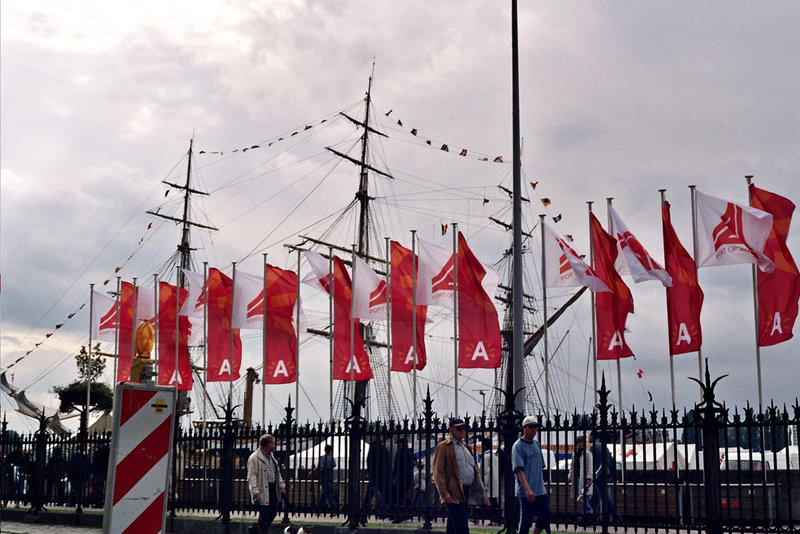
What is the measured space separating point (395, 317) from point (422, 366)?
78.7 inches

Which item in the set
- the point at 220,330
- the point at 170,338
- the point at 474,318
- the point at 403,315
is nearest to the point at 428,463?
the point at 474,318

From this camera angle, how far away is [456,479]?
12.1 metres

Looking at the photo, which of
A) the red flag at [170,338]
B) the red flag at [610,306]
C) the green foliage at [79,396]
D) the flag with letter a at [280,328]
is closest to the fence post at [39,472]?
the flag with letter a at [280,328]

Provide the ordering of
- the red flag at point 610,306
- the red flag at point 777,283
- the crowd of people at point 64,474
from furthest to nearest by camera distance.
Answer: the red flag at point 610,306 < the red flag at point 777,283 < the crowd of people at point 64,474

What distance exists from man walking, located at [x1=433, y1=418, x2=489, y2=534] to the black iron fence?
1.31 meters

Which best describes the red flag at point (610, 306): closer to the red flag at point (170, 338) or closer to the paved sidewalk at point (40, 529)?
the paved sidewalk at point (40, 529)

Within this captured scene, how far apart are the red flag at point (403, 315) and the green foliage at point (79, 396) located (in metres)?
24.4

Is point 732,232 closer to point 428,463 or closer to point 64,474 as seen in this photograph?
point 428,463

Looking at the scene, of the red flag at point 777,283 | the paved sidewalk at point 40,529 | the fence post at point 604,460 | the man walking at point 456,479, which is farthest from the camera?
the red flag at point 777,283

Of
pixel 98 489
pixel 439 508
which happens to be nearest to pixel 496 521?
pixel 439 508

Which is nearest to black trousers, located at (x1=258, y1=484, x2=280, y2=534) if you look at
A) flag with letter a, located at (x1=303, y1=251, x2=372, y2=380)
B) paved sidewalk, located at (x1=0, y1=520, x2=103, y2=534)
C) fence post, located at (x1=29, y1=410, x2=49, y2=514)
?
paved sidewalk, located at (x1=0, y1=520, x2=103, y2=534)

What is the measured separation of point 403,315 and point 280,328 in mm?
4579

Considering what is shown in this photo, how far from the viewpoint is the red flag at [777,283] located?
72.3 ft

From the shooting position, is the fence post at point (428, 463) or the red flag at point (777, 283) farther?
the red flag at point (777, 283)
